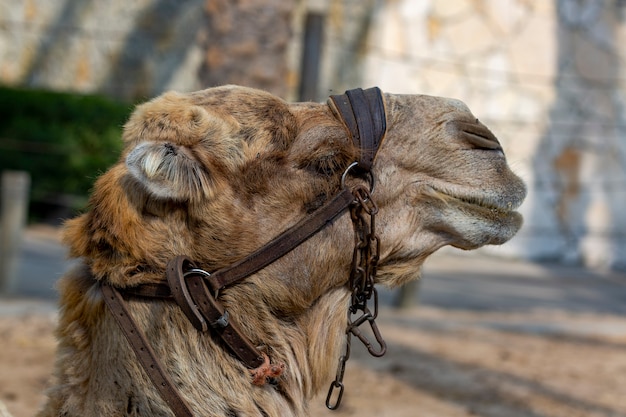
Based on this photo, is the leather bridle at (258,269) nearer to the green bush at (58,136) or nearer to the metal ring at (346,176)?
the metal ring at (346,176)

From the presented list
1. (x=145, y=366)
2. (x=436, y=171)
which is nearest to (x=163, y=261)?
(x=145, y=366)

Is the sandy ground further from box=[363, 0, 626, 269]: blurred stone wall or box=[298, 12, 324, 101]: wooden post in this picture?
box=[363, 0, 626, 269]: blurred stone wall

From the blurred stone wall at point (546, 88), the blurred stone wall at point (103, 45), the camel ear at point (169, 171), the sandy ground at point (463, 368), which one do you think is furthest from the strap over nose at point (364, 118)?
the blurred stone wall at point (103, 45)

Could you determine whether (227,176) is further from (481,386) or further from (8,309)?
(8,309)

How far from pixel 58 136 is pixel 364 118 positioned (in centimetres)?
960

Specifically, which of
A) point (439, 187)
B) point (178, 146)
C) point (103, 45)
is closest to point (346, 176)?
point (439, 187)

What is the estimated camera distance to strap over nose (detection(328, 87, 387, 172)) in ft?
9.28

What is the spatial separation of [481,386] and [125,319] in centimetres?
410

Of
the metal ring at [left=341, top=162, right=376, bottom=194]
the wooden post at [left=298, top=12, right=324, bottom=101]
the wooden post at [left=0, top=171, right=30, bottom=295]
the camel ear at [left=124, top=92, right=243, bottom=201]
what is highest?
the camel ear at [left=124, top=92, right=243, bottom=201]

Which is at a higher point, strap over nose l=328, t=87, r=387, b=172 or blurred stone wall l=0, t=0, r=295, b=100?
strap over nose l=328, t=87, r=387, b=172

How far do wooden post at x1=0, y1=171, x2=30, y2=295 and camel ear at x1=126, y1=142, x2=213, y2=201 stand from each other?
18.7 feet

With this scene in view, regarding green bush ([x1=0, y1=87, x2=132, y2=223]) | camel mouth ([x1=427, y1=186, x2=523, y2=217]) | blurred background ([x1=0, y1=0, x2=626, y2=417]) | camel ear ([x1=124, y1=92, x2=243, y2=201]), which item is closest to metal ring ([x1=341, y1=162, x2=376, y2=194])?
camel mouth ([x1=427, y1=186, x2=523, y2=217])

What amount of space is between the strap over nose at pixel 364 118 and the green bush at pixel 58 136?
9179 mm

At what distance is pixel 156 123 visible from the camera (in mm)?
2697
